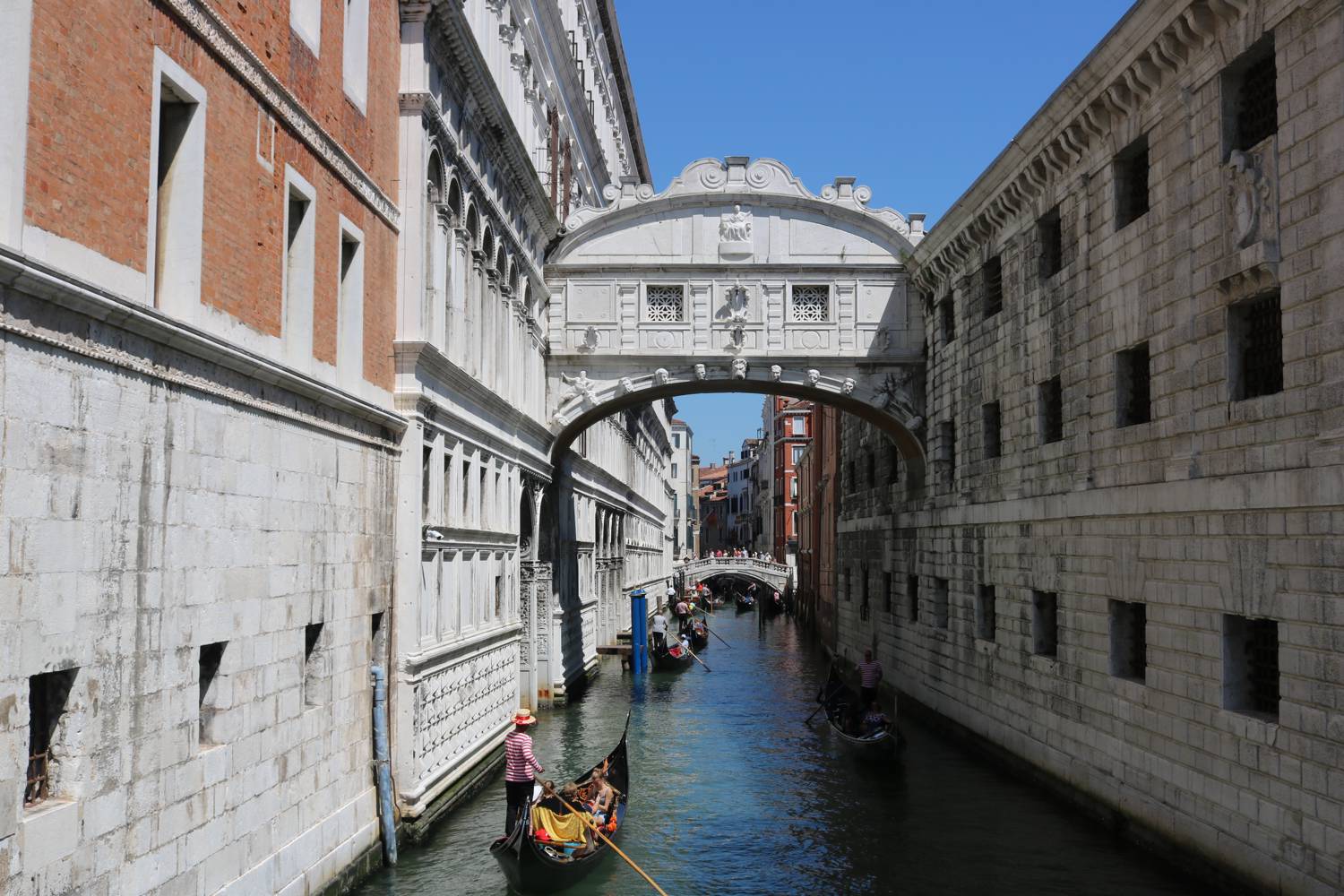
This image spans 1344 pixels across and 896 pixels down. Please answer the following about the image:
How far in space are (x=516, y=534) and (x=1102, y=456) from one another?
29.1 ft

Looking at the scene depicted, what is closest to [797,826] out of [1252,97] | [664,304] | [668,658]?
[1252,97]

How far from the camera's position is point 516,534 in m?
19.4

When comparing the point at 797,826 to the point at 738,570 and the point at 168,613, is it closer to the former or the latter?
the point at 168,613

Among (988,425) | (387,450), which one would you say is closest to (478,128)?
(387,450)

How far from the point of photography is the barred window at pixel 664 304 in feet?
73.3

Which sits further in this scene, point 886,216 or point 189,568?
point 886,216

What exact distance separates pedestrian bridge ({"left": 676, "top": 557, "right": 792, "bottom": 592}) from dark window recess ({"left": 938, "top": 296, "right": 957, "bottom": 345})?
38.8m

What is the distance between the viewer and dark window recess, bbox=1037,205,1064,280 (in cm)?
1638

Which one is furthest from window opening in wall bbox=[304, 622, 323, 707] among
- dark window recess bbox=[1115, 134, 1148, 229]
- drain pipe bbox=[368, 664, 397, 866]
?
dark window recess bbox=[1115, 134, 1148, 229]

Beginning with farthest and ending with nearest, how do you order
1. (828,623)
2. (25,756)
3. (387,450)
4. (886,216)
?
(828,623)
(886,216)
(387,450)
(25,756)

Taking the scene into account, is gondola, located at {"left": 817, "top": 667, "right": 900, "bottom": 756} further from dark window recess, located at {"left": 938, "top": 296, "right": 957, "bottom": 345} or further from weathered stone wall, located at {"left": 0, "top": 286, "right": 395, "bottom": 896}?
weathered stone wall, located at {"left": 0, "top": 286, "right": 395, "bottom": 896}

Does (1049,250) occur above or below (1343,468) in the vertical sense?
above

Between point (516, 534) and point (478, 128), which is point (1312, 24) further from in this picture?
point (516, 534)

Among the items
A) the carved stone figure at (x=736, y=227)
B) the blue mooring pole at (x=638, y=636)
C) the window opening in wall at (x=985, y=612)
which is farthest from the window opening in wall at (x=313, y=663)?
the blue mooring pole at (x=638, y=636)
